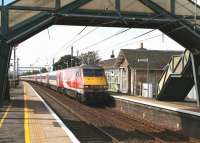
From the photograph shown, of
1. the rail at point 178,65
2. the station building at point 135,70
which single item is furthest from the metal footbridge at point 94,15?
the station building at point 135,70

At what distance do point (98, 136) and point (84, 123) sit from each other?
4.65m

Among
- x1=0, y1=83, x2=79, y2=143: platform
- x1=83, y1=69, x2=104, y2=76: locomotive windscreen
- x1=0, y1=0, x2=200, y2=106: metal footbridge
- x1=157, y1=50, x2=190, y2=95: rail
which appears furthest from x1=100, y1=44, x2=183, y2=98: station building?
x1=0, y1=83, x2=79, y2=143: platform

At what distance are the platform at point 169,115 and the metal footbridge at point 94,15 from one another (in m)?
3.91

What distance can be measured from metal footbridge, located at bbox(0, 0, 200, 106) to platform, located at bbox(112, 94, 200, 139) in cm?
391

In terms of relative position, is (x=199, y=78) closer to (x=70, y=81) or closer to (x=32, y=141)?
(x=32, y=141)

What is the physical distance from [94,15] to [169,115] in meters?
6.20

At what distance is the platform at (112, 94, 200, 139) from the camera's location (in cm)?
1867

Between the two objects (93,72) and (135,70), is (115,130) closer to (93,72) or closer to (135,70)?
(93,72)

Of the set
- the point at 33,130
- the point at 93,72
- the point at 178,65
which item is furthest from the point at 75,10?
the point at 93,72

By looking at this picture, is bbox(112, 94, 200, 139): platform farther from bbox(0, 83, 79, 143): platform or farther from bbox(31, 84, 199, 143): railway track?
bbox(0, 83, 79, 143): platform

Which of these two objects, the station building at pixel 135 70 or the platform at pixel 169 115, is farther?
the station building at pixel 135 70

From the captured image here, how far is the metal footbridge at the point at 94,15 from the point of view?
22.5 m

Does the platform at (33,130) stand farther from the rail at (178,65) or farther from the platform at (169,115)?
the rail at (178,65)

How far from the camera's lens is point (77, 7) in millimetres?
22719
